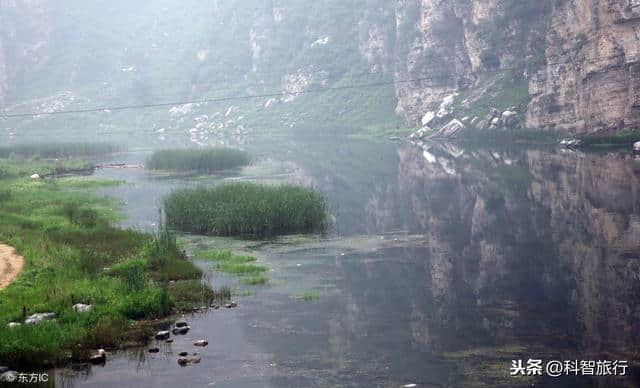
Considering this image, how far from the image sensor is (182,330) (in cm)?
2230

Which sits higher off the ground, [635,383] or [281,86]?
[281,86]

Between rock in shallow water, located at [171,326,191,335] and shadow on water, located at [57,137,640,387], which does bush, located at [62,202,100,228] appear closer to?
shadow on water, located at [57,137,640,387]

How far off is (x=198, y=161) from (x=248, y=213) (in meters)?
37.0

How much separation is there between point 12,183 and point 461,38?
8088 centimetres

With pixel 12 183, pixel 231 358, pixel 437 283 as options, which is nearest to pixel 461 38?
pixel 12 183

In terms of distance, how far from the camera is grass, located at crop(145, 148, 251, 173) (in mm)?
71688

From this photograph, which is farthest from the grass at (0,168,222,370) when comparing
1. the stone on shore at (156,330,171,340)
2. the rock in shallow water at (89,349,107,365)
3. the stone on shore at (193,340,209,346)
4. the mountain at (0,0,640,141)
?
the mountain at (0,0,640,141)

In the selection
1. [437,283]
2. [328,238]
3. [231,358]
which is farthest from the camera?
[328,238]

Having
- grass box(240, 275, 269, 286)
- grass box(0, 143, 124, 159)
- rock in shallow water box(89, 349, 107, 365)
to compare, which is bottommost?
rock in shallow water box(89, 349, 107, 365)

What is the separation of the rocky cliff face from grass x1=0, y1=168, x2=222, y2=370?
54.2 metres

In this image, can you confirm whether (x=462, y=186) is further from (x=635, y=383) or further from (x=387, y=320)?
(x=635, y=383)

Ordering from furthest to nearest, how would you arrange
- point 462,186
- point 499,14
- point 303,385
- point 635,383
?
point 499,14
point 462,186
point 303,385
point 635,383

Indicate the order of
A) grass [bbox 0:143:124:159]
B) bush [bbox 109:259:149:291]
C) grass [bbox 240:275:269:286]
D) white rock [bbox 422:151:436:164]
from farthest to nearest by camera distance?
grass [bbox 0:143:124:159] → white rock [bbox 422:151:436:164] → grass [bbox 240:275:269:286] → bush [bbox 109:259:149:291]

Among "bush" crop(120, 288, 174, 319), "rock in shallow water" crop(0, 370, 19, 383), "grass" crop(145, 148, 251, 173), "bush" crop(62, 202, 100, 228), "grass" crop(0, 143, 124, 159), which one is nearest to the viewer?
"rock in shallow water" crop(0, 370, 19, 383)
